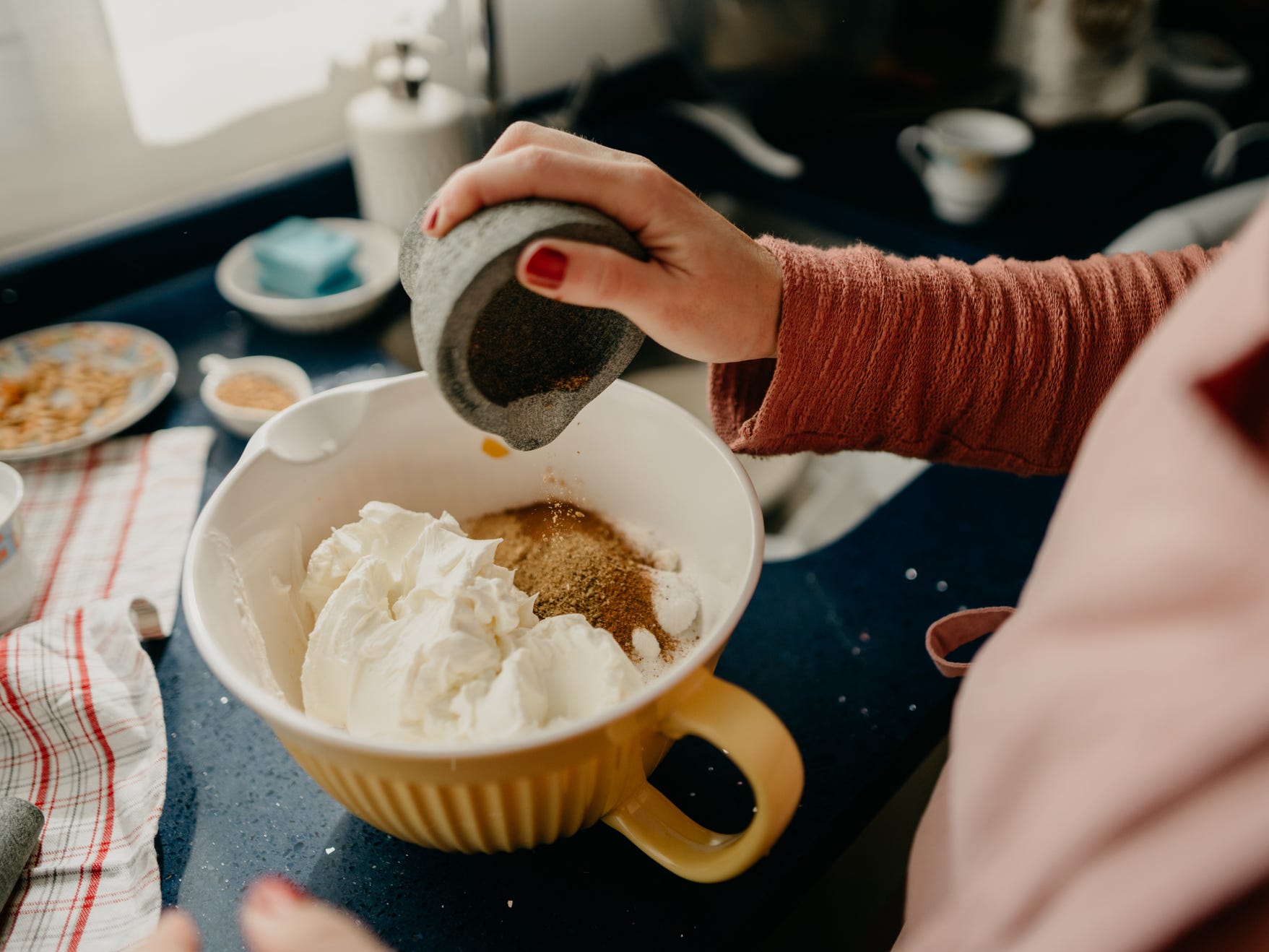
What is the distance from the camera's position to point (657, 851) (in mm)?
461

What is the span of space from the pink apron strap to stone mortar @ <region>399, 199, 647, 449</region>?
10.0 inches

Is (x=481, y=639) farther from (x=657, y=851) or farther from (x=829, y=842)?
(x=829, y=842)

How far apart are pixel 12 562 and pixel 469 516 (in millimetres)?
319

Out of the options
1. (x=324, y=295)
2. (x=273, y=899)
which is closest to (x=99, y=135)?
(x=324, y=295)

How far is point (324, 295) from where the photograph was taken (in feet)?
3.08

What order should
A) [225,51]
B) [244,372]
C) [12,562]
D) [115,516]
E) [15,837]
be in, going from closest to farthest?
[15,837], [12,562], [115,516], [244,372], [225,51]

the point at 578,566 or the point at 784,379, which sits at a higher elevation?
the point at 784,379

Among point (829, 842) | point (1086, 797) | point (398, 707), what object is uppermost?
point (1086, 797)

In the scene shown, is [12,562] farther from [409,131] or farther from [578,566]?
[409,131]

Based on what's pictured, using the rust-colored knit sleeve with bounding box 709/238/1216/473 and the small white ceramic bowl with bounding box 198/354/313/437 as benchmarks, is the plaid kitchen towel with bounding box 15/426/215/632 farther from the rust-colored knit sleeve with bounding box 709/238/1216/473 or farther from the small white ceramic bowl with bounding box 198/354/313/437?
the rust-colored knit sleeve with bounding box 709/238/1216/473

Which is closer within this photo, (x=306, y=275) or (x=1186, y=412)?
(x=1186, y=412)

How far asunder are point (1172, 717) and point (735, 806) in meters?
0.33

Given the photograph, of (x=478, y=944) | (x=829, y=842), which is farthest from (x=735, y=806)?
(x=478, y=944)

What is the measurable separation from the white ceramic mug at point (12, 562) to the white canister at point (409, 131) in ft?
1.64
